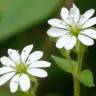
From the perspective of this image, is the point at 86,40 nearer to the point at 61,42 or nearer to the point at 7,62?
the point at 61,42

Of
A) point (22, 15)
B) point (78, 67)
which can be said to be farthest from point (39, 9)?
point (78, 67)

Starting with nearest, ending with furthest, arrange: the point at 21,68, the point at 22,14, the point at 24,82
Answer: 1. the point at 24,82
2. the point at 21,68
3. the point at 22,14

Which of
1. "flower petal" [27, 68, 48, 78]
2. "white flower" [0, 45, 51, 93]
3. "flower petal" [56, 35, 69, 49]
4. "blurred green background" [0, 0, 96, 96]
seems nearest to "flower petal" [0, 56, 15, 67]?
"white flower" [0, 45, 51, 93]

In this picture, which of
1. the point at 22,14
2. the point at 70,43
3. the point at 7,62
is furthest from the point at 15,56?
the point at 22,14

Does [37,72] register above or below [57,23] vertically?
below

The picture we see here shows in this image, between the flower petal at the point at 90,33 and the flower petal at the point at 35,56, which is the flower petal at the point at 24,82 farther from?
the flower petal at the point at 90,33

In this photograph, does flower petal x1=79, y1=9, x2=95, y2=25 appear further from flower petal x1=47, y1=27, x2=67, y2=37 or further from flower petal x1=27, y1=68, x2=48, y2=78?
flower petal x1=27, y1=68, x2=48, y2=78

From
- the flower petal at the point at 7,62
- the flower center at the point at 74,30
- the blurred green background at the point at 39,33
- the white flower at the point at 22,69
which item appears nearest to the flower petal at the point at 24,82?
the white flower at the point at 22,69
